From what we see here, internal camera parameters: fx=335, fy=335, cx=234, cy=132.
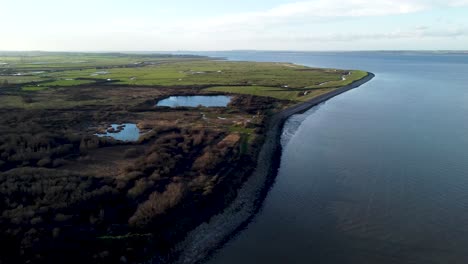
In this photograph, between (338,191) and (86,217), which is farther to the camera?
(338,191)

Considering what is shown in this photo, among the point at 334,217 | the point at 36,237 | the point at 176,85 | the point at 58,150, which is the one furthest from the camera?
the point at 176,85

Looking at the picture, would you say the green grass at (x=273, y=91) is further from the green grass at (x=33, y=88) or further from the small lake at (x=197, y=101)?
the green grass at (x=33, y=88)

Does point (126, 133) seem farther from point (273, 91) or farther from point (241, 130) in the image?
point (273, 91)

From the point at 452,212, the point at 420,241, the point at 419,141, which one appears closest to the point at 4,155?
the point at 420,241

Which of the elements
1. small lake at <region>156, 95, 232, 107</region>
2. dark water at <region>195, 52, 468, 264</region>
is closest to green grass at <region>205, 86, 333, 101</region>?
small lake at <region>156, 95, 232, 107</region>

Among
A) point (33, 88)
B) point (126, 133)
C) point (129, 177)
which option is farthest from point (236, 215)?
point (33, 88)

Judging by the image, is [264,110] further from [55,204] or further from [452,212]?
[55,204]

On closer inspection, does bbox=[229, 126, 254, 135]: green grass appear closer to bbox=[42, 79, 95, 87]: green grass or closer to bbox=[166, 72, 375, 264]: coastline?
bbox=[166, 72, 375, 264]: coastline
